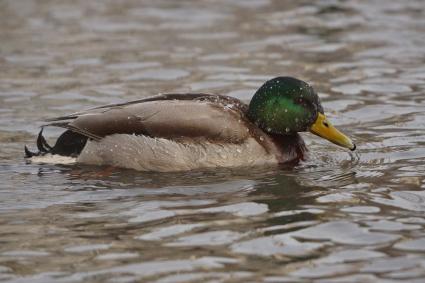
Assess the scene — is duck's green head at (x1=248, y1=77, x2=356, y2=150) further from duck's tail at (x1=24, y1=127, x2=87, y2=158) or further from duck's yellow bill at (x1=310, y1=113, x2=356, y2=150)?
duck's tail at (x1=24, y1=127, x2=87, y2=158)

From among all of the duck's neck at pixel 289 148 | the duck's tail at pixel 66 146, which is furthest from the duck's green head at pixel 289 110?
the duck's tail at pixel 66 146

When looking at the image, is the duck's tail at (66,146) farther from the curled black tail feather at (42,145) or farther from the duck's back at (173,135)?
the duck's back at (173,135)

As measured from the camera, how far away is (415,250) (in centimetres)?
702

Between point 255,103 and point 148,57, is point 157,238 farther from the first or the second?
point 148,57

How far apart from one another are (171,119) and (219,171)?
0.60 metres

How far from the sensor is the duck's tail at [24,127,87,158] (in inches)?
385

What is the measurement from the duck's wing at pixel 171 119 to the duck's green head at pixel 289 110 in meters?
0.17

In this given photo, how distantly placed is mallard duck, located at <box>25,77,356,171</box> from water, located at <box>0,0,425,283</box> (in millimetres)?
159

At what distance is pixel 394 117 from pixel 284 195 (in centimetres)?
302

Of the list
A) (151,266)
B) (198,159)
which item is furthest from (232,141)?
(151,266)

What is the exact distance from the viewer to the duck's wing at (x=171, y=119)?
30.6 ft

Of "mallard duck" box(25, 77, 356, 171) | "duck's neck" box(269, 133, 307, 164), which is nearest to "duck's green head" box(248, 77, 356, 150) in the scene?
"mallard duck" box(25, 77, 356, 171)

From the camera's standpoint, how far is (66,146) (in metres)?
9.84

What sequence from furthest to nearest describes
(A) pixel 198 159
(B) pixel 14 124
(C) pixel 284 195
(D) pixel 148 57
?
(D) pixel 148 57, (B) pixel 14 124, (A) pixel 198 159, (C) pixel 284 195
